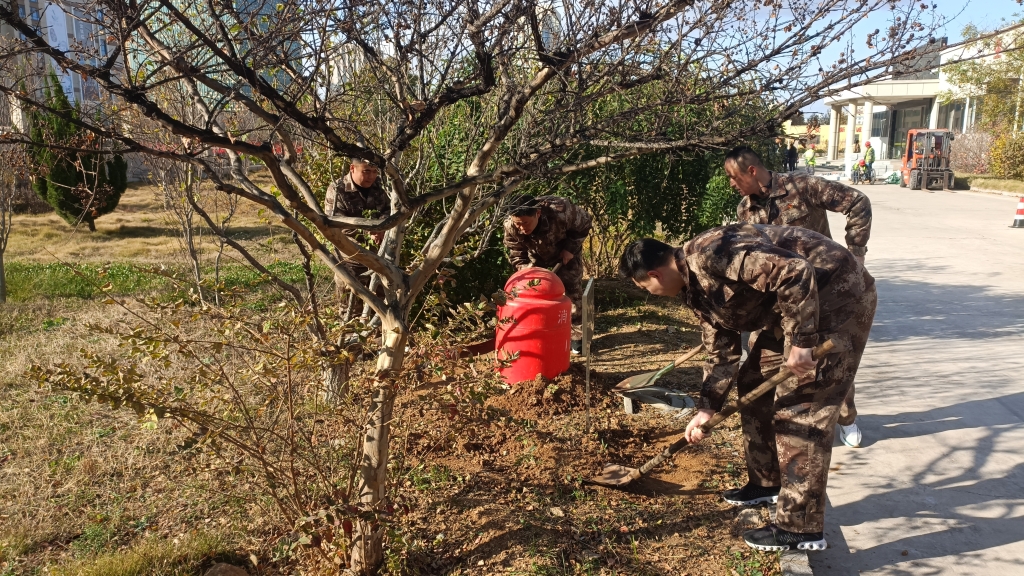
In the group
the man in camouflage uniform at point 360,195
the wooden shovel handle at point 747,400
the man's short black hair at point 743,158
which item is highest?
the man's short black hair at point 743,158

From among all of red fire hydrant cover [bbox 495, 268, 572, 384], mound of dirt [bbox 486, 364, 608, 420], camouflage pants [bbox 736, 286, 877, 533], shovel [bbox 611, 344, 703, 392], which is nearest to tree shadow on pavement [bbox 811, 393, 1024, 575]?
camouflage pants [bbox 736, 286, 877, 533]

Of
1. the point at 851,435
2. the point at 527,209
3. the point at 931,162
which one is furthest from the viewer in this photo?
the point at 931,162

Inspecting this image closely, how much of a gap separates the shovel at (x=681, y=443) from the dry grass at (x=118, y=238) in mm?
6583

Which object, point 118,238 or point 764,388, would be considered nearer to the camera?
point 764,388

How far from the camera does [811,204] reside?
438cm

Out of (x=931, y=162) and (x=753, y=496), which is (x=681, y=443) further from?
(x=931, y=162)

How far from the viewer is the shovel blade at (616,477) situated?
3523 mm

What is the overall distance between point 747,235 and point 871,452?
193cm

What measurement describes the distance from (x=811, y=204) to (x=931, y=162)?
2313cm

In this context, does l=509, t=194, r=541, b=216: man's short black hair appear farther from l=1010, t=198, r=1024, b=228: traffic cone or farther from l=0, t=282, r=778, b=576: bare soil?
l=1010, t=198, r=1024, b=228: traffic cone

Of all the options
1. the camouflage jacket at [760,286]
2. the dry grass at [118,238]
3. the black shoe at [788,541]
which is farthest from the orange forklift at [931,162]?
the black shoe at [788,541]

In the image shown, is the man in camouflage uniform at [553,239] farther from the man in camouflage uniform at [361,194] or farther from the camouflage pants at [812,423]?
the camouflage pants at [812,423]

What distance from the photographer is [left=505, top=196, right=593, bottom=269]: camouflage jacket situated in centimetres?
550

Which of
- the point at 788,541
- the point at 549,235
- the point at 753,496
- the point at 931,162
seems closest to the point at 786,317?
the point at 788,541
